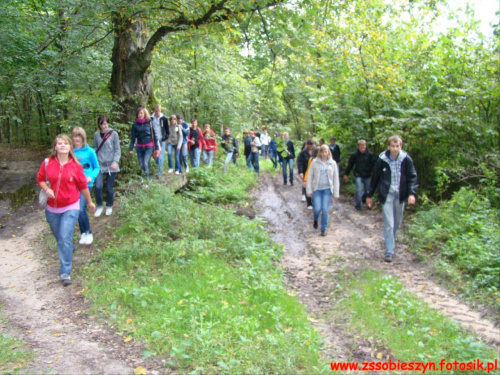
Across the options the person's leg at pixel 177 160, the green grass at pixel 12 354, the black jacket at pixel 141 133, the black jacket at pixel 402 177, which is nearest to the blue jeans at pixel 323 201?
Answer: the black jacket at pixel 402 177

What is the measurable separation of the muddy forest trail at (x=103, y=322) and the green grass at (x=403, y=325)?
0.26 meters

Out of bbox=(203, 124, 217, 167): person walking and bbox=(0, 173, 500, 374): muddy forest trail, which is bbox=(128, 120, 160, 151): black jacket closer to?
bbox=(0, 173, 500, 374): muddy forest trail

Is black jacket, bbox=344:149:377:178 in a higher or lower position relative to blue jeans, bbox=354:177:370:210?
higher

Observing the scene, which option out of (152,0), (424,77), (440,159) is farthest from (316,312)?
(424,77)

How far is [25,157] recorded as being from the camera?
628 inches

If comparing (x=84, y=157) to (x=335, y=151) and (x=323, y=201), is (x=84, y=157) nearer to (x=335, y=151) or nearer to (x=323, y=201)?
(x=323, y=201)

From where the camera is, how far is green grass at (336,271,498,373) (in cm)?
426

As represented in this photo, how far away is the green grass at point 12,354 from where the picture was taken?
141 inches

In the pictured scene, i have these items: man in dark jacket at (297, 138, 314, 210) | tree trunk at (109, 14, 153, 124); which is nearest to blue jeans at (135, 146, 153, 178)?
tree trunk at (109, 14, 153, 124)

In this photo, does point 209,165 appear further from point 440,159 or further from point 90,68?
point 440,159

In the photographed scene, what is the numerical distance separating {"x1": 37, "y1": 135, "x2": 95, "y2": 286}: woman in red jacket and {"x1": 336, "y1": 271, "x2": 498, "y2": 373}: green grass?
12.6 ft

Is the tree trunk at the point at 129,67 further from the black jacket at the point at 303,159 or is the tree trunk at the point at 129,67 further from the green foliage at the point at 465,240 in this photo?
the green foliage at the point at 465,240

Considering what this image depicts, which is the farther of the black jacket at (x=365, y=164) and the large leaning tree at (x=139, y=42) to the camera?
the black jacket at (x=365, y=164)

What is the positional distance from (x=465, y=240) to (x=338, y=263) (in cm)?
237
